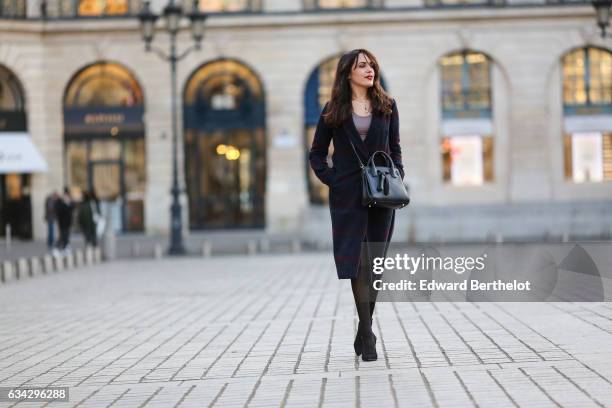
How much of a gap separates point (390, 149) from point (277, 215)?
27.4 metres

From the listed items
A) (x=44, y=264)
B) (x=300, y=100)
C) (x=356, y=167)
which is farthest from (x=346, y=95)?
(x=300, y=100)

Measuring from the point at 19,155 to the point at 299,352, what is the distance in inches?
1108

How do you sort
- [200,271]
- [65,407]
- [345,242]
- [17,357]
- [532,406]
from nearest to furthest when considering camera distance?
[532,406] < [65,407] < [345,242] < [17,357] < [200,271]

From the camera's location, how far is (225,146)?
3581 cm

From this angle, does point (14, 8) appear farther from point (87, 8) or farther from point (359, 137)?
point (359, 137)

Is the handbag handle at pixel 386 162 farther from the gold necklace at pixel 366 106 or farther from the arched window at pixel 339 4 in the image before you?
the arched window at pixel 339 4

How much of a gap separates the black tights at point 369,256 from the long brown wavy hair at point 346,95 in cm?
70

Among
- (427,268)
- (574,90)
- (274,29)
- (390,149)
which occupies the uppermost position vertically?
(274,29)

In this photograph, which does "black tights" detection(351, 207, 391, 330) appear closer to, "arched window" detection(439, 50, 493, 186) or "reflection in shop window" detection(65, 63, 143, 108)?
"arched window" detection(439, 50, 493, 186)

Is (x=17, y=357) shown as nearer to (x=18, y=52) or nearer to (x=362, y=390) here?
(x=362, y=390)

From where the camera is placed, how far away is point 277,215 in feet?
115

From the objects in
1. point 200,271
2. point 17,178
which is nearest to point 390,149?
point 200,271

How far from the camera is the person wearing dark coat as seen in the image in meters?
7.36

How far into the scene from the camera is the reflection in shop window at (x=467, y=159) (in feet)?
117
